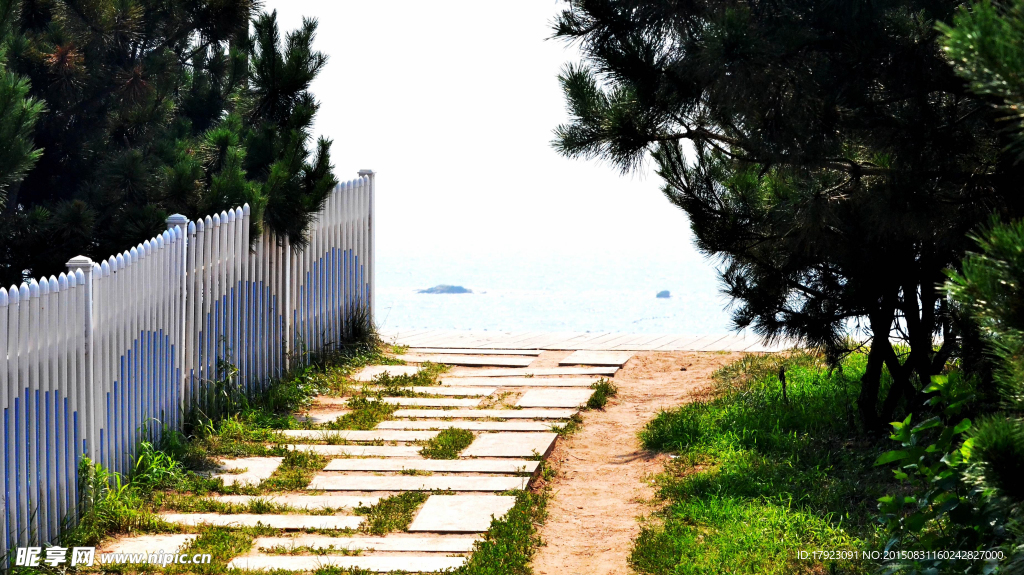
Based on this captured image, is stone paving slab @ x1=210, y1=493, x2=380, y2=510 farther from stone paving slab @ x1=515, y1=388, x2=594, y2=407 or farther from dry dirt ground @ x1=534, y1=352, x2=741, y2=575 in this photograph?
stone paving slab @ x1=515, y1=388, x2=594, y2=407

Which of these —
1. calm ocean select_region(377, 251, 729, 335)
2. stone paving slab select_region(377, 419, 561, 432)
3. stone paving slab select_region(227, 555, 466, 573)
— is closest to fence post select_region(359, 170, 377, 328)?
calm ocean select_region(377, 251, 729, 335)

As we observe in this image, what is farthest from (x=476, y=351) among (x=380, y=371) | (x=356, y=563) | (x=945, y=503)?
(x=945, y=503)

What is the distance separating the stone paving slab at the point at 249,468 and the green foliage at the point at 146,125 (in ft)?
6.61

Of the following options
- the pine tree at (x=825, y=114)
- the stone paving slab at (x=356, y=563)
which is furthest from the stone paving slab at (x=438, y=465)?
the pine tree at (x=825, y=114)

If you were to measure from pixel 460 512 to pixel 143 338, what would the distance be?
2210 millimetres

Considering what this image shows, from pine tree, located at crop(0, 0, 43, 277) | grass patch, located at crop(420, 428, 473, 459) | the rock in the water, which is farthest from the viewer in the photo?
the rock in the water

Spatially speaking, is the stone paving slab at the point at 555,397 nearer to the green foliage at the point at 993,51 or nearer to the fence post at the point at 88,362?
the fence post at the point at 88,362

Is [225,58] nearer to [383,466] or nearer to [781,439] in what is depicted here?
[383,466]

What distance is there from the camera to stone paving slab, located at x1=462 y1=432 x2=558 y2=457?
20.6 ft

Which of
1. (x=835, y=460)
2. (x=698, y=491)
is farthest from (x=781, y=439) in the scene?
(x=698, y=491)

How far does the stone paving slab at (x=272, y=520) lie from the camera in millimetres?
4922

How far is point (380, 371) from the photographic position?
8.96 meters

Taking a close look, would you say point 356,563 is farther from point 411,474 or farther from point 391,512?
point 411,474

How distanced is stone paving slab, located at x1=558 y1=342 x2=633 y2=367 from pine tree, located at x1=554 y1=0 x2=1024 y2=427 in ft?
12.7
